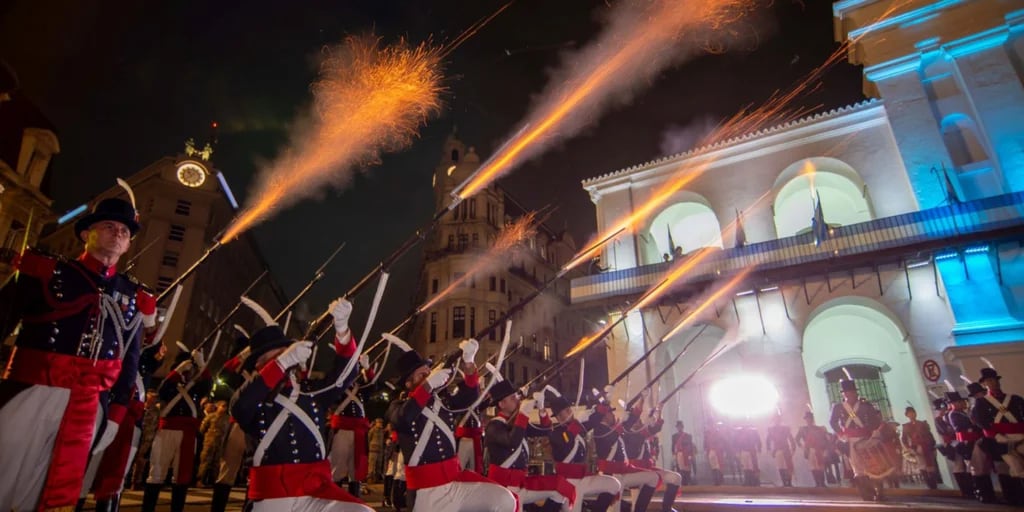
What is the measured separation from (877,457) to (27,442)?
1377 cm

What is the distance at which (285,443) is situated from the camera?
12.9 feet

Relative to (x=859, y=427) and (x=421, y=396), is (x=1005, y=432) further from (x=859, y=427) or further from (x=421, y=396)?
(x=421, y=396)

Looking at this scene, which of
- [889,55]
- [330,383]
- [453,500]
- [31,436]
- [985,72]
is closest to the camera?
[31,436]

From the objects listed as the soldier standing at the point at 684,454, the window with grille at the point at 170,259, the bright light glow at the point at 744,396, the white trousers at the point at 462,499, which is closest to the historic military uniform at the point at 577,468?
the white trousers at the point at 462,499

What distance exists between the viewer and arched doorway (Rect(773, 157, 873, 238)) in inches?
836

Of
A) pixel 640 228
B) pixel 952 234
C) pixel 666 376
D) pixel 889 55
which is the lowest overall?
pixel 666 376

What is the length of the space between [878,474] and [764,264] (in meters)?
9.58

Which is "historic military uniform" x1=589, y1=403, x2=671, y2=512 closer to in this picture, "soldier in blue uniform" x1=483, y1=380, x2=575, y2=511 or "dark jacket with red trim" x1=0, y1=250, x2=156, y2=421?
"soldier in blue uniform" x1=483, y1=380, x2=575, y2=511

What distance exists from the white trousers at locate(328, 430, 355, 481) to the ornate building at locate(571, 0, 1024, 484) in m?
11.8

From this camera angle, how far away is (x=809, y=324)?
19.4 metres

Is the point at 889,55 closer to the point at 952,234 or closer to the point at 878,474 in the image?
the point at 952,234

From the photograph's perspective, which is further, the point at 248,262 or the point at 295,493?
the point at 248,262

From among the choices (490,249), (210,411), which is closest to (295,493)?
(210,411)

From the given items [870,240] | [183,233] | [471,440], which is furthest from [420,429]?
[183,233]
